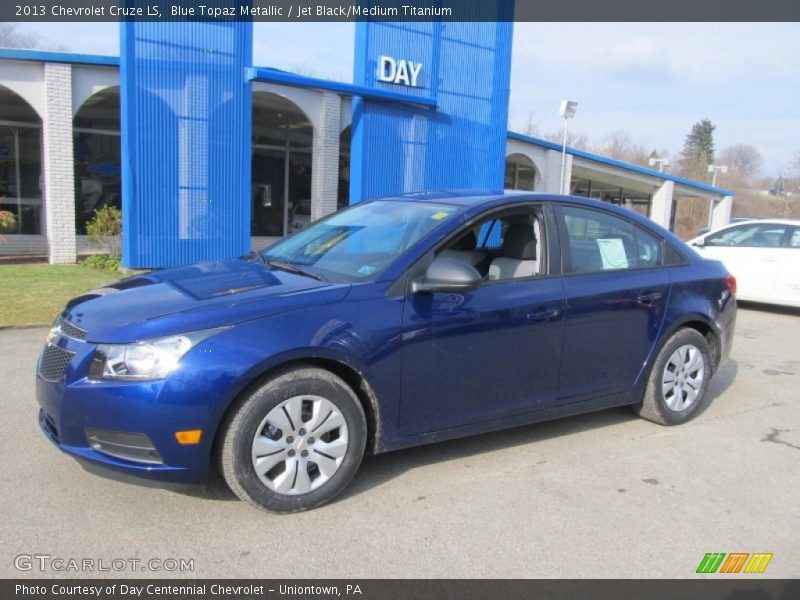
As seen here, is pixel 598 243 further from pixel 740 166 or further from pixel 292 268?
pixel 740 166

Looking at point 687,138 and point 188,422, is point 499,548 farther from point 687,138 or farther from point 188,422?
point 687,138

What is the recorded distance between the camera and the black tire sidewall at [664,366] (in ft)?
16.0

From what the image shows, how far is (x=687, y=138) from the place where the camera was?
327 ft

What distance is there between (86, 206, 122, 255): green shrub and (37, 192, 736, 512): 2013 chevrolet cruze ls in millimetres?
8913

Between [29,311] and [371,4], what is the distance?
8.87 meters

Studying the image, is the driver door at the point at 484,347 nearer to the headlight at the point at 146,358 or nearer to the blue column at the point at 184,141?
the headlight at the point at 146,358

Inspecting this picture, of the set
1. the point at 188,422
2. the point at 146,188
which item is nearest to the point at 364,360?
the point at 188,422

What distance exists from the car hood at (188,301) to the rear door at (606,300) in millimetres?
1637

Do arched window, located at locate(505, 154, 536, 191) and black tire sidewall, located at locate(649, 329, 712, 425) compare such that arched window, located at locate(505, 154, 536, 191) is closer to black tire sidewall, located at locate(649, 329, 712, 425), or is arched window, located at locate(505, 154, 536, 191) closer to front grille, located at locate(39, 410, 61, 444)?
black tire sidewall, located at locate(649, 329, 712, 425)

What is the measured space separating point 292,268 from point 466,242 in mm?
1145

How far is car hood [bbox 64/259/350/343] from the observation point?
3.20 m

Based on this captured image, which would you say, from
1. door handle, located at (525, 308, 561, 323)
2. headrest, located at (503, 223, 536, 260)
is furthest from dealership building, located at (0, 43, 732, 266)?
door handle, located at (525, 308, 561, 323)

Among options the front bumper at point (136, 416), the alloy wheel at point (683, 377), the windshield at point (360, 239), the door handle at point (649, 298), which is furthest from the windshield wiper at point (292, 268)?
the alloy wheel at point (683, 377)

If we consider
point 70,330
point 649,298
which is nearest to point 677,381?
point 649,298
